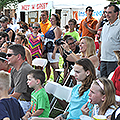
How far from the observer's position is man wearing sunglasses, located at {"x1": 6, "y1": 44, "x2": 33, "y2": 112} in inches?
150

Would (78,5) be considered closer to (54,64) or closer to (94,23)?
(94,23)

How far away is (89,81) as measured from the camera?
330 cm

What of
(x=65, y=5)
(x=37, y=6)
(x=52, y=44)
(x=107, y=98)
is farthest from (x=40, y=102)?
(x=37, y=6)

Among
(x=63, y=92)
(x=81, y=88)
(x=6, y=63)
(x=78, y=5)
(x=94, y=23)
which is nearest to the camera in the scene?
(x=81, y=88)

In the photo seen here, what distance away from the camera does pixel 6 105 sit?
8.59 feet

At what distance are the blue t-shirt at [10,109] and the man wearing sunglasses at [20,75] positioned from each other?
3.27ft

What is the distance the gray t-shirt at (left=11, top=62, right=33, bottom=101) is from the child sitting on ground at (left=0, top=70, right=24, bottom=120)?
3.26 ft

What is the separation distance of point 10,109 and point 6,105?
7cm

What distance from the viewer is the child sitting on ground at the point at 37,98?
11.6ft

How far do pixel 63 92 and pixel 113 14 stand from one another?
1913mm

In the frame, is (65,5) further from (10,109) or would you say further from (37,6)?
(10,109)

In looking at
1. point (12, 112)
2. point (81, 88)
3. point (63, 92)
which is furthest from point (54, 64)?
point (12, 112)

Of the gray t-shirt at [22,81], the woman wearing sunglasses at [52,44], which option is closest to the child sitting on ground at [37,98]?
the gray t-shirt at [22,81]

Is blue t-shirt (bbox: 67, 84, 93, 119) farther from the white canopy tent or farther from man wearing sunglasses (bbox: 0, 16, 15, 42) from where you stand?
the white canopy tent
